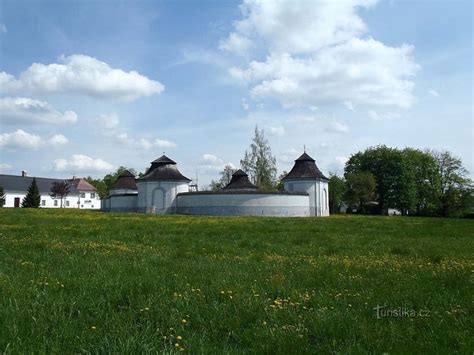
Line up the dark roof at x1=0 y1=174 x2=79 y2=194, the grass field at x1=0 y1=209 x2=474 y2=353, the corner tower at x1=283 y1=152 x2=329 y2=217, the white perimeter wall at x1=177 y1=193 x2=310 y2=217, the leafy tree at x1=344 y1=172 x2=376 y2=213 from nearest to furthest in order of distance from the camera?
the grass field at x1=0 y1=209 x2=474 y2=353
the white perimeter wall at x1=177 y1=193 x2=310 y2=217
the corner tower at x1=283 y1=152 x2=329 y2=217
the leafy tree at x1=344 y1=172 x2=376 y2=213
the dark roof at x1=0 y1=174 x2=79 y2=194

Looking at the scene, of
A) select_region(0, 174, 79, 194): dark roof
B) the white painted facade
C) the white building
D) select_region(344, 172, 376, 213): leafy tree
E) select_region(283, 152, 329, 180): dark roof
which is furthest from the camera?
select_region(0, 174, 79, 194): dark roof

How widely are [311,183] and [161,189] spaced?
68.6ft

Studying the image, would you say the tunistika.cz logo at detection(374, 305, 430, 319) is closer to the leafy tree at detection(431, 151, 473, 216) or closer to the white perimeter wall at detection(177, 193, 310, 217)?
the white perimeter wall at detection(177, 193, 310, 217)

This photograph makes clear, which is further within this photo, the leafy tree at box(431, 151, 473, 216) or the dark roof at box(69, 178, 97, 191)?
the dark roof at box(69, 178, 97, 191)

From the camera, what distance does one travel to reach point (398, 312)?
564 cm

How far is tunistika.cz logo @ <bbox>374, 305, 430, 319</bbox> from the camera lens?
5512 mm

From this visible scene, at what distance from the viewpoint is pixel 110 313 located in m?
5.35

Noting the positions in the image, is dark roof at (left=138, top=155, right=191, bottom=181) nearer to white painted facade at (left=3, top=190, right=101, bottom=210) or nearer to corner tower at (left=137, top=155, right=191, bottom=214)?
corner tower at (left=137, top=155, right=191, bottom=214)

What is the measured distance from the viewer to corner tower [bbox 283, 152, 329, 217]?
207ft

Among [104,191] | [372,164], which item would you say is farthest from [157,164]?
[104,191]

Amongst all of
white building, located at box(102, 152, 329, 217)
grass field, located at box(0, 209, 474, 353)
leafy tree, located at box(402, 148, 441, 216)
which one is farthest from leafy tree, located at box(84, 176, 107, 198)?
grass field, located at box(0, 209, 474, 353)

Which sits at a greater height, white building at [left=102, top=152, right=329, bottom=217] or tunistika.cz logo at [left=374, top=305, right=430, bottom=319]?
white building at [left=102, top=152, right=329, bottom=217]

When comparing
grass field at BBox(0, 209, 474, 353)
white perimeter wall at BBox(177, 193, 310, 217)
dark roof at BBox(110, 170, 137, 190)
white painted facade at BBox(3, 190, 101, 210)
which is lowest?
grass field at BBox(0, 209, 474, 353)

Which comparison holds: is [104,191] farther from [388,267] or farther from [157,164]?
[388,267]
